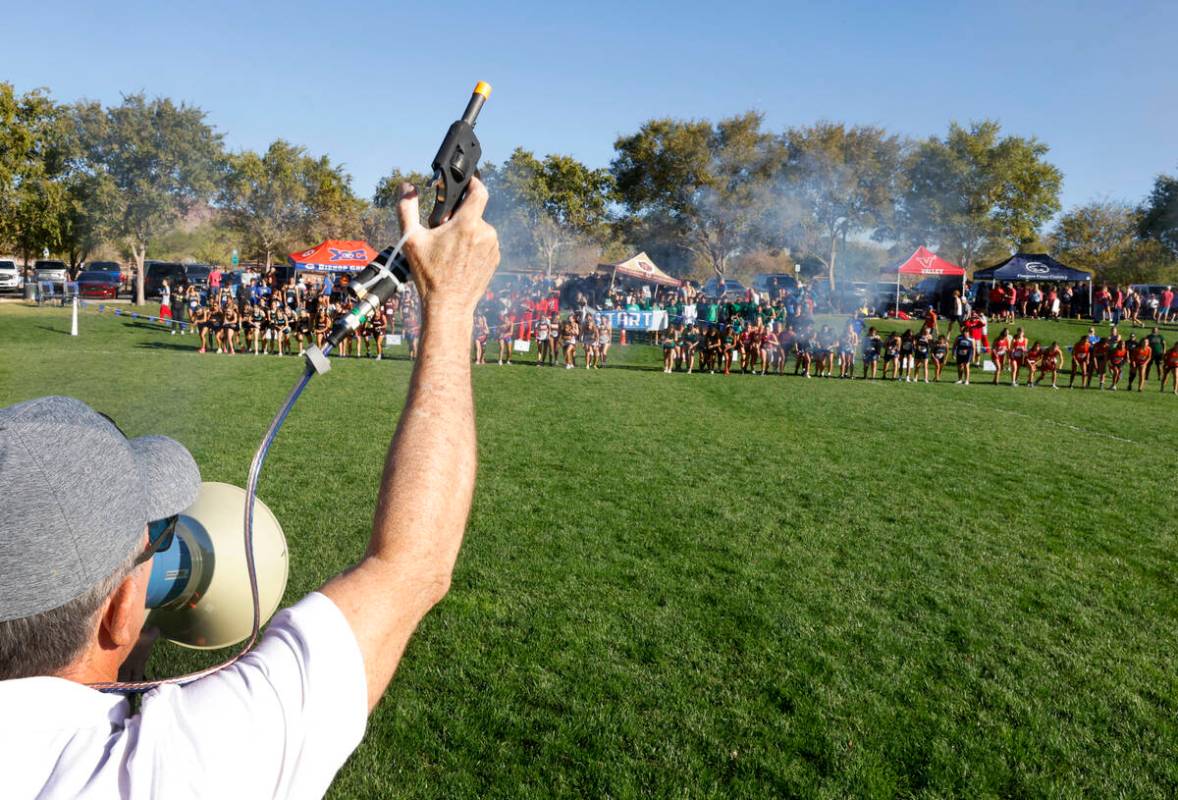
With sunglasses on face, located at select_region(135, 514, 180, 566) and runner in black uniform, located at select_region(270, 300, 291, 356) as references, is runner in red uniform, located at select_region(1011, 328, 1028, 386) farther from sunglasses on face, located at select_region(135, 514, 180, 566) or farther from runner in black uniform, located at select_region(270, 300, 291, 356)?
sunglasses on face, located at select_region(135, 514, 180, 566)

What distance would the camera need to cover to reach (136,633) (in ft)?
4.01

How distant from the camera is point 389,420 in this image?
11570 mm

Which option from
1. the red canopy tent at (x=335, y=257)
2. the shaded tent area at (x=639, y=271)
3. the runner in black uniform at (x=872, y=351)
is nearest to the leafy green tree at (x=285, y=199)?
the red canopy tent at (x=335, y=257)

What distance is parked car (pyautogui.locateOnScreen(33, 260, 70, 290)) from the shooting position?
1532 inches

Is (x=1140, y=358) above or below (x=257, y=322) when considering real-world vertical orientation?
above

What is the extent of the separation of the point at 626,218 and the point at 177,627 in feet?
170

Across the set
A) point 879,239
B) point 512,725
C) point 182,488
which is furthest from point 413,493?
point 879,239

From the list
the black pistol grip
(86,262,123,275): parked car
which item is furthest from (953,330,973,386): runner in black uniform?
(86,262,123,275): parked car

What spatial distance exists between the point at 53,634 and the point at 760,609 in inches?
184

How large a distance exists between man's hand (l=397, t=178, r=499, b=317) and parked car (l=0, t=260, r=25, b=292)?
149 ft

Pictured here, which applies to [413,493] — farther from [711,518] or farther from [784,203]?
[784,203]

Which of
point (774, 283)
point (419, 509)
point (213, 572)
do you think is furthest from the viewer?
point (774, 283)

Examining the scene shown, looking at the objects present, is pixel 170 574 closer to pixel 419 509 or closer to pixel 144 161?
pixel 419 509

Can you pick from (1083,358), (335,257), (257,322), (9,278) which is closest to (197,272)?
(9,278)
